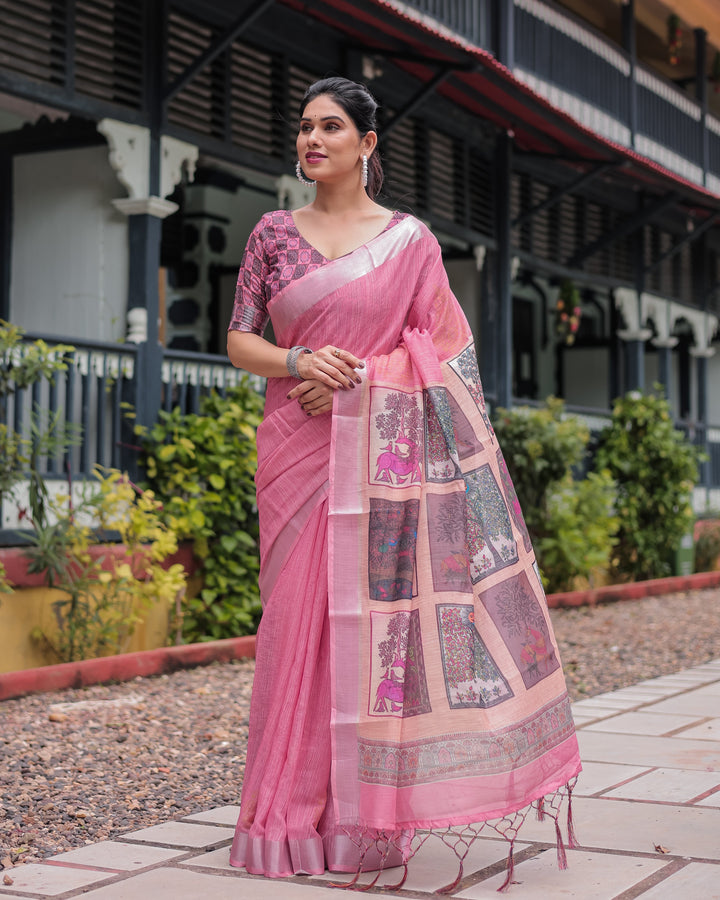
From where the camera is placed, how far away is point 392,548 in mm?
3039

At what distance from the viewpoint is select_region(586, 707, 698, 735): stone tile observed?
5082mm

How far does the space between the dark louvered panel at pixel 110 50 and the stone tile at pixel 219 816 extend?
490 centimetres

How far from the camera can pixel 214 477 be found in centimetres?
718

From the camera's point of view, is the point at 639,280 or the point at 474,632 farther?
the point at 639,280

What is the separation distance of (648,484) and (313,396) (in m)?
9.33

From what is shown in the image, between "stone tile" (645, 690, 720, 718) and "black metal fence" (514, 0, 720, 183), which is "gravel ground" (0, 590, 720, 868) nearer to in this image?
"stone tile" (645, 690, 720, 718)

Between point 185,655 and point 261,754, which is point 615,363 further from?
point 261,754

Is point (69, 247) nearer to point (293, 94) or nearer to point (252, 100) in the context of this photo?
point (252, 100)

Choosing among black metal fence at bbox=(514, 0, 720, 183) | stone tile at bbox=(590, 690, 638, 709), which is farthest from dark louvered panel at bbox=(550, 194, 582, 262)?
stone tile at bbox=(590, 690, 638, 709)

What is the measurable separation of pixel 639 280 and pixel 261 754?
1265 cm

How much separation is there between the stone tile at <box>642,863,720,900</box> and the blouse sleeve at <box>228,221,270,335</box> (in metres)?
1.62

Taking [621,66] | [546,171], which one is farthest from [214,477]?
[621,66]

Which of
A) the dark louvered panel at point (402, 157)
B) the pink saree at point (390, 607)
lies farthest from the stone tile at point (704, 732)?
the dark louvered panel at point (402, 157)

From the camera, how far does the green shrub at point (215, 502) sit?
723 cm
